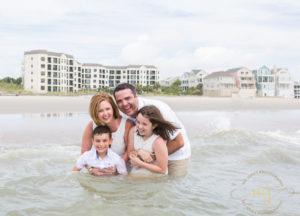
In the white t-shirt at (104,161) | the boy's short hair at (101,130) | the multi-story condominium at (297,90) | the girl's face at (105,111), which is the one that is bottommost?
the white t-shirt at (104,161)

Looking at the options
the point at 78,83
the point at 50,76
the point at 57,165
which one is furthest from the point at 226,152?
the point at 78,83

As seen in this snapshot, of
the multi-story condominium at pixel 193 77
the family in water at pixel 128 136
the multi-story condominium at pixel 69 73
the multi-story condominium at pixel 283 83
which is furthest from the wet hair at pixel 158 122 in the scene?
the multi-story condominium at pixel 283 83

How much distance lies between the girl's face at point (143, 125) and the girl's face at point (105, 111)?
41cm

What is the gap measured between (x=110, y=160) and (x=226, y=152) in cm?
480

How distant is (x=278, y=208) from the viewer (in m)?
4.36

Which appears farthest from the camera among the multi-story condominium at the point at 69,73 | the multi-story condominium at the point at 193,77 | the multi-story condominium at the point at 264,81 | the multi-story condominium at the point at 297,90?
the multi-story condominium at the point at 297,90

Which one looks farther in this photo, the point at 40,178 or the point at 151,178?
the point at 40,178

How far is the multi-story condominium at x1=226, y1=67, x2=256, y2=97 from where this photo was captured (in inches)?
3041

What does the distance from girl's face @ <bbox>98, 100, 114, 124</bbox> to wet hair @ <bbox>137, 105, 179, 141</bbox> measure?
1.42 feet

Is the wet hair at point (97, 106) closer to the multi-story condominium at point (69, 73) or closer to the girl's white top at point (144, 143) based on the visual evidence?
the girl's white top at point (144, 143)

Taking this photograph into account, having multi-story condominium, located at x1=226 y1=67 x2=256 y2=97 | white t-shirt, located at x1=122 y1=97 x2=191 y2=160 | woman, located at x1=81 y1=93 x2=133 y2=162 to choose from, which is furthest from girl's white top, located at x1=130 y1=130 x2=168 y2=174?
multi-story condominium, located at x1=226 y1=67 x2=256 y2=97

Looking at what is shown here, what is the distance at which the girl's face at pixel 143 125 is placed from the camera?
4445mm

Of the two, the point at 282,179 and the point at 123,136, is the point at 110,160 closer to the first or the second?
the point at 123,136

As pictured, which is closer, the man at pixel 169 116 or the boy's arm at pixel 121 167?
the man at pixel 169 116
